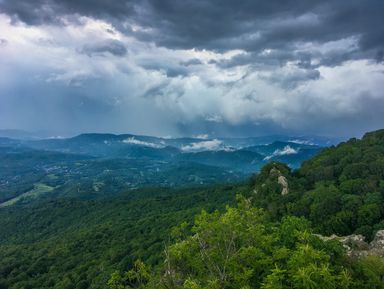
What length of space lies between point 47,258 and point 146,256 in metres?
53.7

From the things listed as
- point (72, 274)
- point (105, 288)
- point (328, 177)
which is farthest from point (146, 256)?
point (328, 177)

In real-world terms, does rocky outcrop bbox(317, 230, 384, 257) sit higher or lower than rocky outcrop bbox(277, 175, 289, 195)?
lower

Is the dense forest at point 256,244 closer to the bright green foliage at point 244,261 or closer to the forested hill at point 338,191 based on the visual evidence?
the bright green foliage at point 244,261

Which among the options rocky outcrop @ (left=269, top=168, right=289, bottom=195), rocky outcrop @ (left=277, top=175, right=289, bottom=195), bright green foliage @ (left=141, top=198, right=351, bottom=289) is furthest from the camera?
rocky outcrop @ (left=269, top=168, right=289, bottom=195)

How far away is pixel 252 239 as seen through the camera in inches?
1276

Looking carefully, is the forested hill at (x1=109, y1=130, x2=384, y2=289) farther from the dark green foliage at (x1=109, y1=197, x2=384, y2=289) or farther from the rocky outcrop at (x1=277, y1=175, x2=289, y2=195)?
the rocky outcrop at (x1=277, y1=175, x2=289, y2=195)

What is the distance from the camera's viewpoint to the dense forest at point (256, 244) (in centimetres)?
2825

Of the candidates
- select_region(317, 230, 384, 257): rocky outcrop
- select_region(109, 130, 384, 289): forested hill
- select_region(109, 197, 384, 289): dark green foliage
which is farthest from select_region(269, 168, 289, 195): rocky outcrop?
select_region(109, 197, 384, 289): dark green foliage

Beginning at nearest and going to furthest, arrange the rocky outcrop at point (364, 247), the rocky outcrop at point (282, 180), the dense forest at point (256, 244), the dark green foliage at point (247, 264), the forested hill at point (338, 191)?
the dark green foliage at point (247, 264)
the dense forest at point (256, 244)
the rocky outcrop at point (364, 247)
the forested hill at point (338, 191)
the rocky outcrop at point (282, 180)

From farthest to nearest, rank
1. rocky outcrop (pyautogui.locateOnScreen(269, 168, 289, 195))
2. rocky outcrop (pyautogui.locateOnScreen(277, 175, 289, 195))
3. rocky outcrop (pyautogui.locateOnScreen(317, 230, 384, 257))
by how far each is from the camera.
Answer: rocky outcrop (pyautogui.locateOnScreen(269, 168, 289, 195)) < rocky outcrop (pyautogui.locateOnScreen(277, 175, 289, 195)) < rocky outcrop (pyautogui.locateOnScreen(317, 230, 384, 257))

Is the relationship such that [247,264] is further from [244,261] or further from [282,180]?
[282,180]

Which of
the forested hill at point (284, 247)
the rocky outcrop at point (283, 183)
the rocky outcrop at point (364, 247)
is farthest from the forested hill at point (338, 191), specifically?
the rocky outcrop at point (364, 247)

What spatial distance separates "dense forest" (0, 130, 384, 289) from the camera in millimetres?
28250

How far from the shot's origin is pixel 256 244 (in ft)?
106
